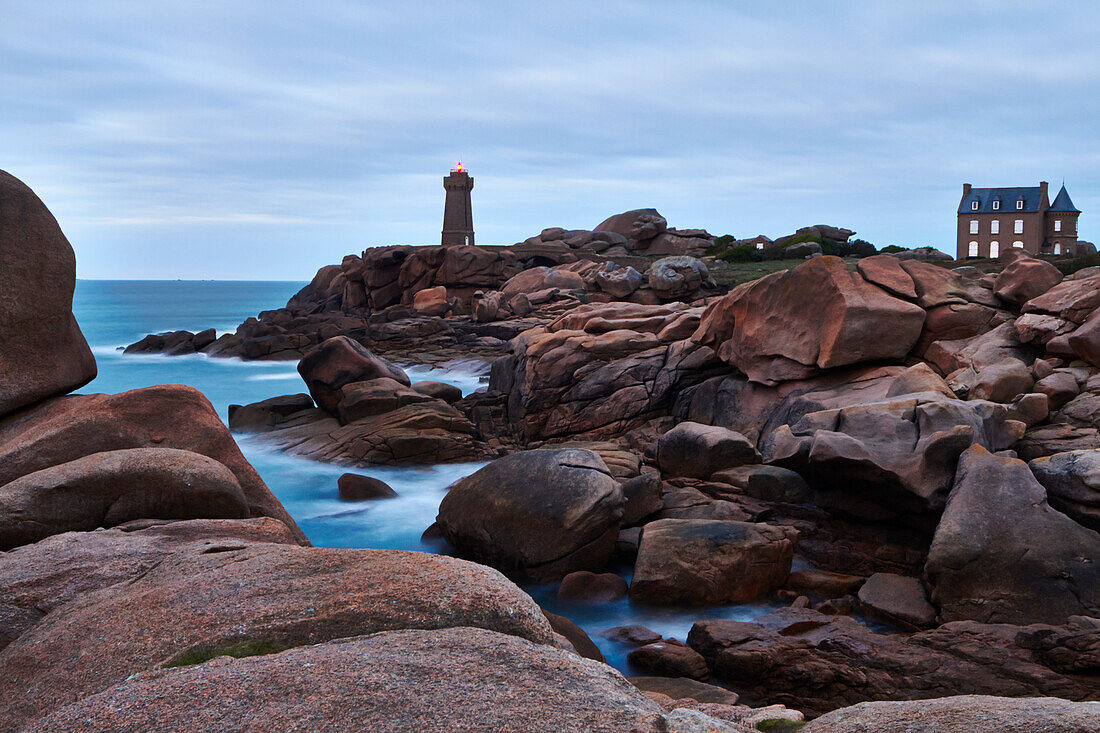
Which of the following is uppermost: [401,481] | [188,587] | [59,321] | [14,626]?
[59,321]

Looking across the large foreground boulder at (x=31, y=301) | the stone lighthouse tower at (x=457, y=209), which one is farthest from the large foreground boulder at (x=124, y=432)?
the stone lighthouse tower at (x=457, y=209)

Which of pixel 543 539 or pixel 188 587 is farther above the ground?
pixel 188 587

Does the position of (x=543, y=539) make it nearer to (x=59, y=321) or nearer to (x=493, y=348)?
(x=59, y=321)

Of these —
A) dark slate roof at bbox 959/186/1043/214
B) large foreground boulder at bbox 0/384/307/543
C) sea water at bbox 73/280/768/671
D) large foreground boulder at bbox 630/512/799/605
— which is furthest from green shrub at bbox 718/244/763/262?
large foreground boulder at bbox 0/384/307/543

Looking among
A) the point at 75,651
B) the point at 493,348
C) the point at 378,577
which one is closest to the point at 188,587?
the point at 75,651

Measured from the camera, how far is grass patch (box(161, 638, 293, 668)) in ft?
12.5

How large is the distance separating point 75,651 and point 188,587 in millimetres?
617

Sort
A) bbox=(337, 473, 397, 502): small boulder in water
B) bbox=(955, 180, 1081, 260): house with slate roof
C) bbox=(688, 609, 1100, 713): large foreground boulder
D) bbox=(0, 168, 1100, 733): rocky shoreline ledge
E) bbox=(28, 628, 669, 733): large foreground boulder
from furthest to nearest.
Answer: bbox=(955, 180, 1081, 260): house with slate roof → bbox=(337, 473, 397, 502): small boulder in water → bbox=(688, 609, 1100, 713): large foreground boulder → bbox=(0, 168, 1100, 733): rocky shoreline ledge → bbox=(28, 628, 669, 733): large foreground boulder

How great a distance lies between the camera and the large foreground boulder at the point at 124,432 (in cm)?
813

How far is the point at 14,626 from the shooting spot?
16.1 feet

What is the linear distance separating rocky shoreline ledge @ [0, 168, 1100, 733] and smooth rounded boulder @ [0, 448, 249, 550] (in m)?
0.02

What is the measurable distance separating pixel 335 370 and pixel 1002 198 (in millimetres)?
57680

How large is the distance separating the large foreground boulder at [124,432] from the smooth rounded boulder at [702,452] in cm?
768

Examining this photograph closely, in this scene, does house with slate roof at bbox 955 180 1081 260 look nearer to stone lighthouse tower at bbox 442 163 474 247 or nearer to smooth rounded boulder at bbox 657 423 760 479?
stone lighthouse tower at bbox 442 163 474 247
